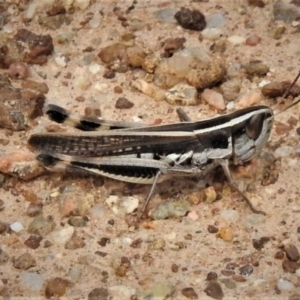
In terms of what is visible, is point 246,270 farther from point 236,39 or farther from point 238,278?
point 236,39

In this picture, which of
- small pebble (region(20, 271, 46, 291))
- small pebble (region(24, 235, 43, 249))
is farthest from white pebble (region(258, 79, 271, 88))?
small pebble (region(20, 271, 46, 291))

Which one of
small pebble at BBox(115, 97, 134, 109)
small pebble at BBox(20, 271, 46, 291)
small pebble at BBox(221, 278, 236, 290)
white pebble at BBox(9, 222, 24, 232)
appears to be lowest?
white pebble at BBox(9, 222, 24, 232)

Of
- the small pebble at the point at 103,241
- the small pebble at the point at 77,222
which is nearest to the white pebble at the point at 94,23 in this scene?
the small pebble at the point at 77,222

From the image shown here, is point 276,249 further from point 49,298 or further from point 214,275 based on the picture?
point 49,298

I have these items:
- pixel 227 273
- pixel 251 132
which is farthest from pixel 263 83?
pixel 227 273

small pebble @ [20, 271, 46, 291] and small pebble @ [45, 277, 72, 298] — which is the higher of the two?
small pebble @ [45, 277, 72, 298]

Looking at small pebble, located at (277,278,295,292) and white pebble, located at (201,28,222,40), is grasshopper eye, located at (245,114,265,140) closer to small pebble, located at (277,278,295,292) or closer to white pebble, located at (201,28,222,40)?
small pebble, located at (277,278,295,292)

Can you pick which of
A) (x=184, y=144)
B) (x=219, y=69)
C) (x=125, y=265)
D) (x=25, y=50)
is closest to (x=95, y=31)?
(x=25, y=50)
